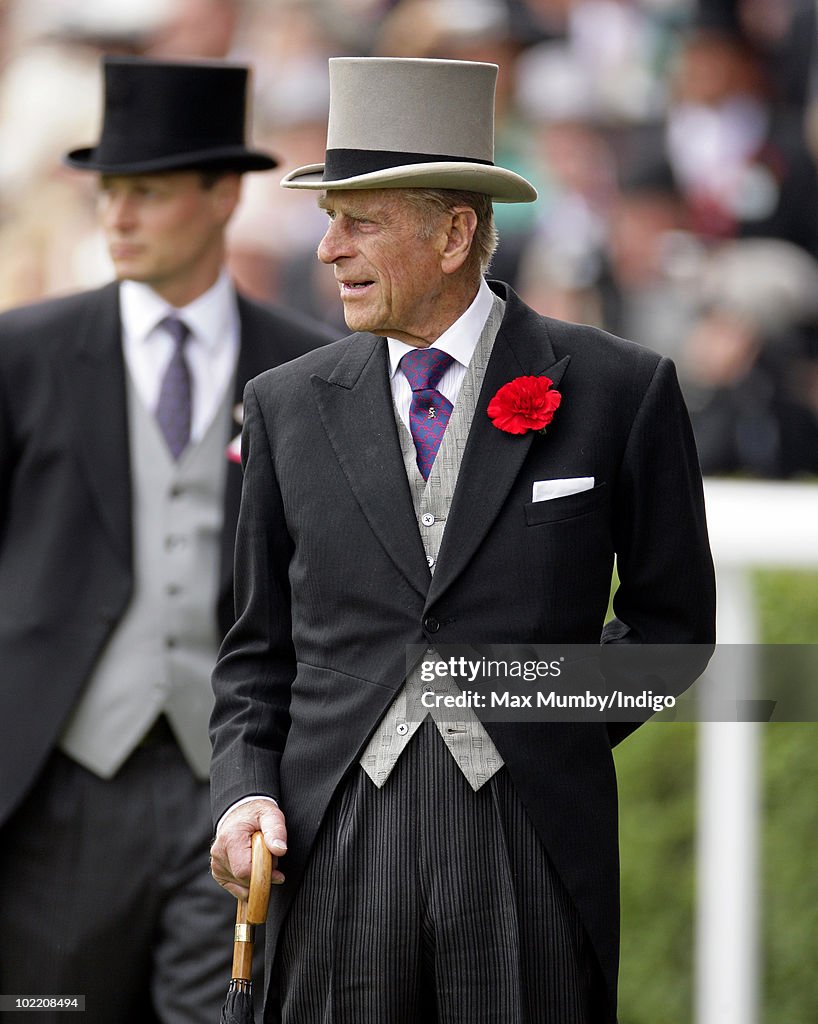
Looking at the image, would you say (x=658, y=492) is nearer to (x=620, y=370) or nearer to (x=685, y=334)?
(x=620, y=370)

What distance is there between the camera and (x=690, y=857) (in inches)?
166

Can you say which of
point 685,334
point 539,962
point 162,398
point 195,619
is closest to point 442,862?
point 539,962

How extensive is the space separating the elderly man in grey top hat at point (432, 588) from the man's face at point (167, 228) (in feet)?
4.09

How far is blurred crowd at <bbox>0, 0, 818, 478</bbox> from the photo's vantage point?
733 centimetres

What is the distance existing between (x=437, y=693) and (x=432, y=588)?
152 millimetres

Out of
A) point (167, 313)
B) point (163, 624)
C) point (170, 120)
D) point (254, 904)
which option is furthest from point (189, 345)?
point (254, 904)

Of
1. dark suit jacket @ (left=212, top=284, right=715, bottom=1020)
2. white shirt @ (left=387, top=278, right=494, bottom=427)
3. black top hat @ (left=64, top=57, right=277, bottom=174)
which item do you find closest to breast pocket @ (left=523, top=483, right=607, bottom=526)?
dark suit jacket @ (left=212, top=284, right=715, bottom=1020)

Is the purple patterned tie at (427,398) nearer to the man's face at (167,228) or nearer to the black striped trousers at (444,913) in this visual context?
the black striped trousers at (444,913)

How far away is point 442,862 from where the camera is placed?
2557mm

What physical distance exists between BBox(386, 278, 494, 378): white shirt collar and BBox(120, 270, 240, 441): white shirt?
128cm

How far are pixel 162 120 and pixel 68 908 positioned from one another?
1784mm

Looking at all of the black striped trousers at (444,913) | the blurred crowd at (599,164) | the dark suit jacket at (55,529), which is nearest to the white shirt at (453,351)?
the black striped trousers at (444,913)

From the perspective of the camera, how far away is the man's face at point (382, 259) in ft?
8.90

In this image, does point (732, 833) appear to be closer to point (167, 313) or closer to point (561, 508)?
point (561, 508)
